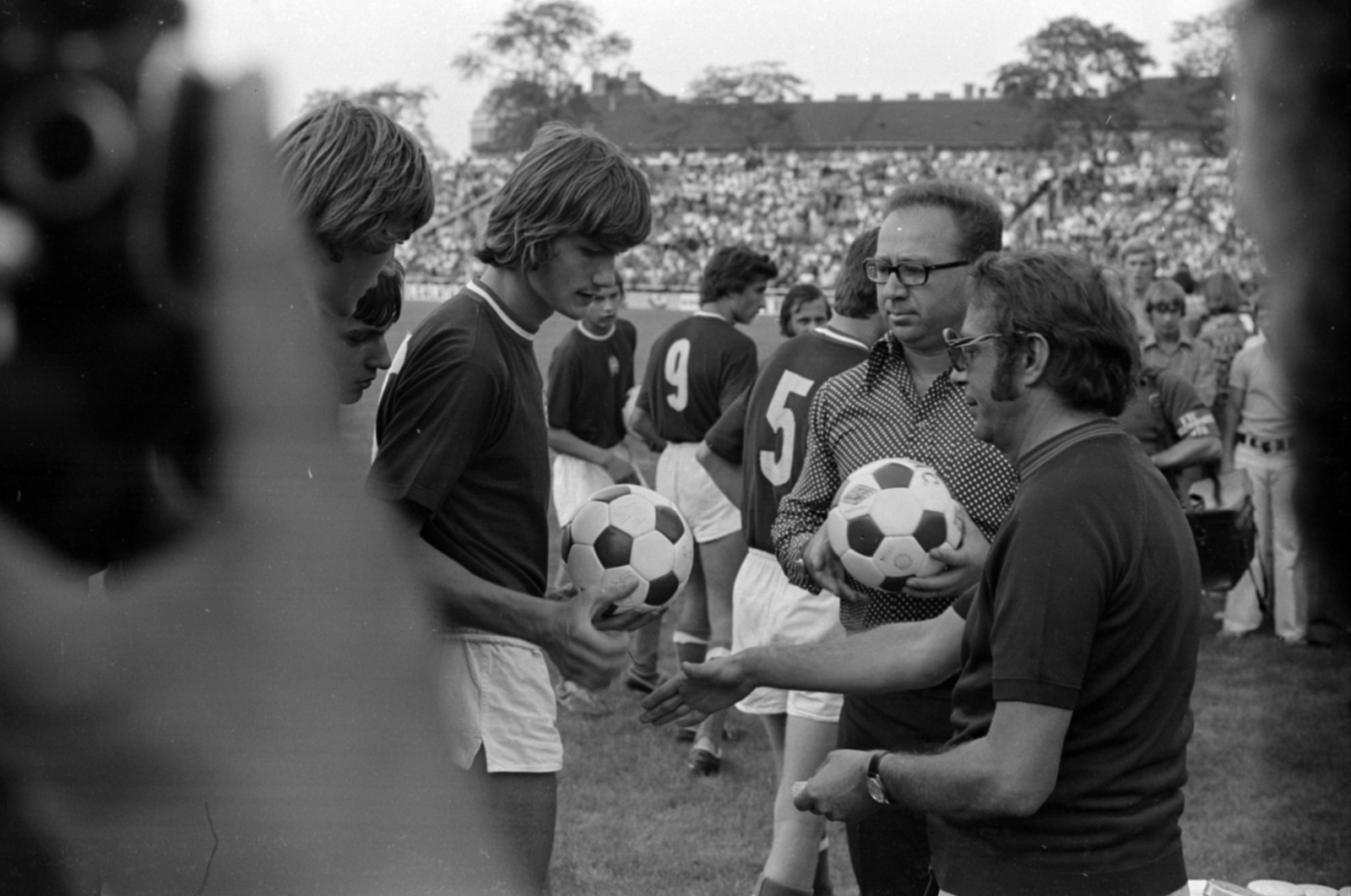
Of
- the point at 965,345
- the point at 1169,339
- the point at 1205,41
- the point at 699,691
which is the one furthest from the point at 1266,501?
the point at 965,345

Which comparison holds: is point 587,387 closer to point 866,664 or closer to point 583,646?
point 866,664

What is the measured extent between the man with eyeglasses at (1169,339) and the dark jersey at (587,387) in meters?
3.10

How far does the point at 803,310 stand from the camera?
296 inches

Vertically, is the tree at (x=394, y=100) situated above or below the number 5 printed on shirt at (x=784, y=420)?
above

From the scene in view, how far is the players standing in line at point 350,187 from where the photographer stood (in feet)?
6.84

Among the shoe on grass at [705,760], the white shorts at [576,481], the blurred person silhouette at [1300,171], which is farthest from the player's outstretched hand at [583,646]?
the white shorts at [576,481]

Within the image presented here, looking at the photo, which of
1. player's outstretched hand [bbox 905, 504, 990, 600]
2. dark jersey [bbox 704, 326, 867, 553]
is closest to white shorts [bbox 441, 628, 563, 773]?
player's outstretched hand [bbox 905, 504, 990, 600]

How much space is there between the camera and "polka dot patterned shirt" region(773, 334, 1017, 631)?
313 cm

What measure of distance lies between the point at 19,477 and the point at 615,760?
5.71 m

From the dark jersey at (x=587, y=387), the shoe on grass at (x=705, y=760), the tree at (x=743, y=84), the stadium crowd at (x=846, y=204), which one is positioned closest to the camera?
the shoe on grass at (x=705, y=760)

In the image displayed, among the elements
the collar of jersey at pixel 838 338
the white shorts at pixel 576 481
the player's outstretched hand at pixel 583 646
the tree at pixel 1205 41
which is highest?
the tree at pixel 1205 41

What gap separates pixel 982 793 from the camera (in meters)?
2.09

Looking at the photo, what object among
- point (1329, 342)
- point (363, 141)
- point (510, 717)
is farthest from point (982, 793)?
point (1329, 342)

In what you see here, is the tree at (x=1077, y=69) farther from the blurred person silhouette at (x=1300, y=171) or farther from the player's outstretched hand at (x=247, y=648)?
the player's outstretched hand at (x=247, y=648)
